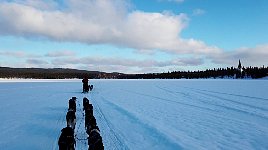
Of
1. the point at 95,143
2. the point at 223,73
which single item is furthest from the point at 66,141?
the point at 223,73

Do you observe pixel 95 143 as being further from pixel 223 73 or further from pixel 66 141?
pixel 223 73

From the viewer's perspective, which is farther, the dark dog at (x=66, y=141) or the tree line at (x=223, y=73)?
the tree line at (x=223, y=73)

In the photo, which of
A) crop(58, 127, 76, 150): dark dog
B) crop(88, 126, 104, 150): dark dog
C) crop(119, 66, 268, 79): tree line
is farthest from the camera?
crop(119, 66, 268, 79): tree line

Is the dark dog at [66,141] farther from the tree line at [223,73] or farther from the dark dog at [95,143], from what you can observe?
the tree line at [223,73]

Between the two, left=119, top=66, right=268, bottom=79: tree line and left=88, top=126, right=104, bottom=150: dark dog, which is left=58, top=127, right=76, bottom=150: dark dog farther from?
left=119, top=66, right=268, bottom=79: tree line

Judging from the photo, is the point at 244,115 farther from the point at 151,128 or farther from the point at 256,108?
the point at 151,128

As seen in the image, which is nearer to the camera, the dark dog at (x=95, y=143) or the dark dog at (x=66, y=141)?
the dark dog at (x=95, y=143)

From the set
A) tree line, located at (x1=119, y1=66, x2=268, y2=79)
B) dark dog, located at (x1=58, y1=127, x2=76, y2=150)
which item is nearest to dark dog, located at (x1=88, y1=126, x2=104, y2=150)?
dark dog, located at (x1=58, y1=127, x2=76, y2=150)

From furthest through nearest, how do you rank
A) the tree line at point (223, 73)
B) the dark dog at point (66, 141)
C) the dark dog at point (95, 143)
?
the tree line at point (223, 73) → the dark dog at point (66, 141) → the dark dog at point (95, 143)

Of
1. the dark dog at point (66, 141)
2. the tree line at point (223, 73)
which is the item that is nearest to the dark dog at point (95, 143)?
the dark dog at point (66, 141)

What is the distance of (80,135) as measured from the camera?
8391mm

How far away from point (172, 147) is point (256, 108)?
7.82 m

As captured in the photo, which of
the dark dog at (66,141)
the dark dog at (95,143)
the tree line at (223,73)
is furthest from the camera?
the tree line at (223,73)

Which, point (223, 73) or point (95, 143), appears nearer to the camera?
point (95, 143)
